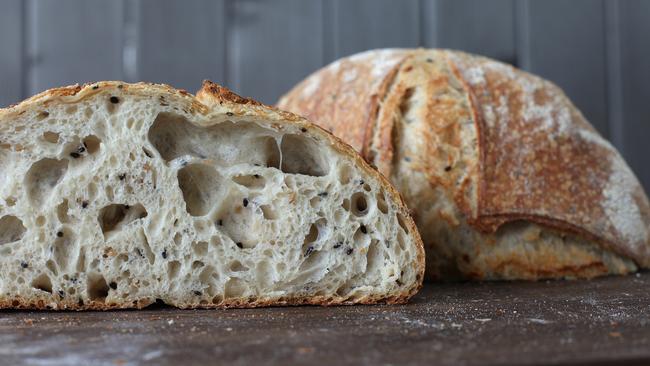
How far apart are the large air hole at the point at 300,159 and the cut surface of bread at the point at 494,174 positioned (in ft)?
1.53

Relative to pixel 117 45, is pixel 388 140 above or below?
below

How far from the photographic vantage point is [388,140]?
2369mm

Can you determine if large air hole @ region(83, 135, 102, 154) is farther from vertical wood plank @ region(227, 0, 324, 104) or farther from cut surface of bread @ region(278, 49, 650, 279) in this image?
vertical wood plank @ region(227, 0, 324, 104)

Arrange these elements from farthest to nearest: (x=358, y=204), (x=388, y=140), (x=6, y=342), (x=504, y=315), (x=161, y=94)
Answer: (x=388, y=140)
(x=358, y=204)
(x=161, y=94)
(x=504, y=315)
(x=6, y=342)

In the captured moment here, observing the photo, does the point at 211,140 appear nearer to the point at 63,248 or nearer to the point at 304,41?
the point at 63,248

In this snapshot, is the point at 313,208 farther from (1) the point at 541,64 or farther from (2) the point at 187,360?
(1) the point at 541,64

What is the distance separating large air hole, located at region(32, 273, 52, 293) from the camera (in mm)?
1791

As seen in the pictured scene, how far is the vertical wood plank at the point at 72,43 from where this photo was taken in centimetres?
322

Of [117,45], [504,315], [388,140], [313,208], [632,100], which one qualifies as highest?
[117,45]

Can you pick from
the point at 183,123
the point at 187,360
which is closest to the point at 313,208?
the point at 183,123

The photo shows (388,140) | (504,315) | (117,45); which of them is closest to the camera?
(504,315)

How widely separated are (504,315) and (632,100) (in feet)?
8.00

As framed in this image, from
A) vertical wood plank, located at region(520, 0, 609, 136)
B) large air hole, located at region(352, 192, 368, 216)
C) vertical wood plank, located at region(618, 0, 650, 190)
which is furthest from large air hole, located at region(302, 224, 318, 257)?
vertical wood plank, located at region(618, 0, 650, 190)

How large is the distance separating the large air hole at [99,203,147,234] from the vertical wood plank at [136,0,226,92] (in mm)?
1551
